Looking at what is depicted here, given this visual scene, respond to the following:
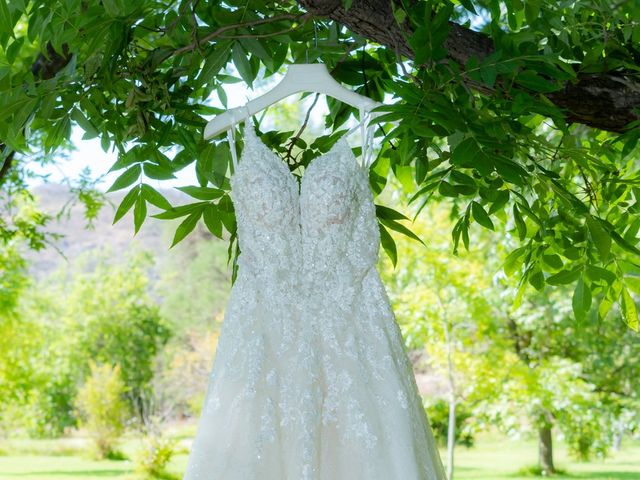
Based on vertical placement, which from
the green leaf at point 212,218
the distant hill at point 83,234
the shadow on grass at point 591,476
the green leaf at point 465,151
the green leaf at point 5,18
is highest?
the distant hill at point 83,234

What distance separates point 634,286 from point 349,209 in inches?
28.7

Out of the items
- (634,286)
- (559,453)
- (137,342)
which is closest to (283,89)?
(634,286)

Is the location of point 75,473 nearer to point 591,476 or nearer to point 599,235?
point 591,476

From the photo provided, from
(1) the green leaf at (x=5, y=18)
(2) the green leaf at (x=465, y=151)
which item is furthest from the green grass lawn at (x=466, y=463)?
(1) the green leaf at (x=5, y=18)

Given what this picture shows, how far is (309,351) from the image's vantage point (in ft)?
4.91

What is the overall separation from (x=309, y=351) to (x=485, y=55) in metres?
0.63

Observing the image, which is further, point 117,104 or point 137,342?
point 137,342

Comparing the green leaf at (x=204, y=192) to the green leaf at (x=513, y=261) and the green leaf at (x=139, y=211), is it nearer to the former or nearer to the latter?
the green leaf at (x=139, y=211)

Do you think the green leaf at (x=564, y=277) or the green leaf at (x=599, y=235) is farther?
the green leaf at (x=564, y=277)

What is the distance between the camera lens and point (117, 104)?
5.49ft

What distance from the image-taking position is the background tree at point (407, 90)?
1.37m

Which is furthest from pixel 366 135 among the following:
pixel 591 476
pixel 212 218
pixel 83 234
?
pixel 83 234

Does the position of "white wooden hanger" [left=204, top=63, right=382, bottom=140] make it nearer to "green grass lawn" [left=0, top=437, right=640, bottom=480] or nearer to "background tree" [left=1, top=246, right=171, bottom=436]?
"green grass lawn" [left=0, top=437, right=640, bottom=480]

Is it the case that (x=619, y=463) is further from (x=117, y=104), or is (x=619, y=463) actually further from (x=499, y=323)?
(x=117, y=104)
